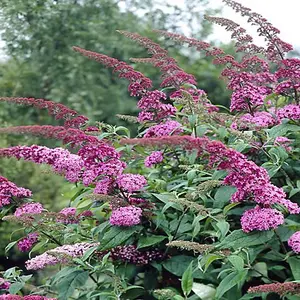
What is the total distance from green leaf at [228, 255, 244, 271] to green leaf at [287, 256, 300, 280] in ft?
0.53

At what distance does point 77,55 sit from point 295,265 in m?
5.56

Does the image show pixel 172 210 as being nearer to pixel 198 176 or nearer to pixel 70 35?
pixel 198 176

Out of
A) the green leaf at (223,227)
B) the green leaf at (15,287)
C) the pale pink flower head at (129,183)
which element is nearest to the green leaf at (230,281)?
the green leaf at (223,227)

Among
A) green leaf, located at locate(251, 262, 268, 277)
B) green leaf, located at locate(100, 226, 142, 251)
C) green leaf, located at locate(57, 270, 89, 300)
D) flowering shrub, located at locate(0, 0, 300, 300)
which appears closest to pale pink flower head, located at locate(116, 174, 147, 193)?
flowering shrub, located at locate(0, 0, 300, 300)

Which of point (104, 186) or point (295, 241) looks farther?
point (104, 186)

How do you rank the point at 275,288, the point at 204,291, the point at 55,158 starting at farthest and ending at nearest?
the point at 55,158
the point at 204,291
the point at 275,288

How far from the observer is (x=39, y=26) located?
7105 millimetres

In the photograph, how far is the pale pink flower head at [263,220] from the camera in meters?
1.59

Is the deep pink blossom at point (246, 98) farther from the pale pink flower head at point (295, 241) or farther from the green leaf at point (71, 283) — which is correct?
the green leaf at point (71, 283)

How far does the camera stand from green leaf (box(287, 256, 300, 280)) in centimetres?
167

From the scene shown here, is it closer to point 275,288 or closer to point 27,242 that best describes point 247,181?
point 275,288

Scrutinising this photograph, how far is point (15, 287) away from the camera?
202 centimetres

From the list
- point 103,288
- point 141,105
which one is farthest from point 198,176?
point 103,288

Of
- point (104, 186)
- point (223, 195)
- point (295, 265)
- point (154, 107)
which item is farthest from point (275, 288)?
point (154, 107)
